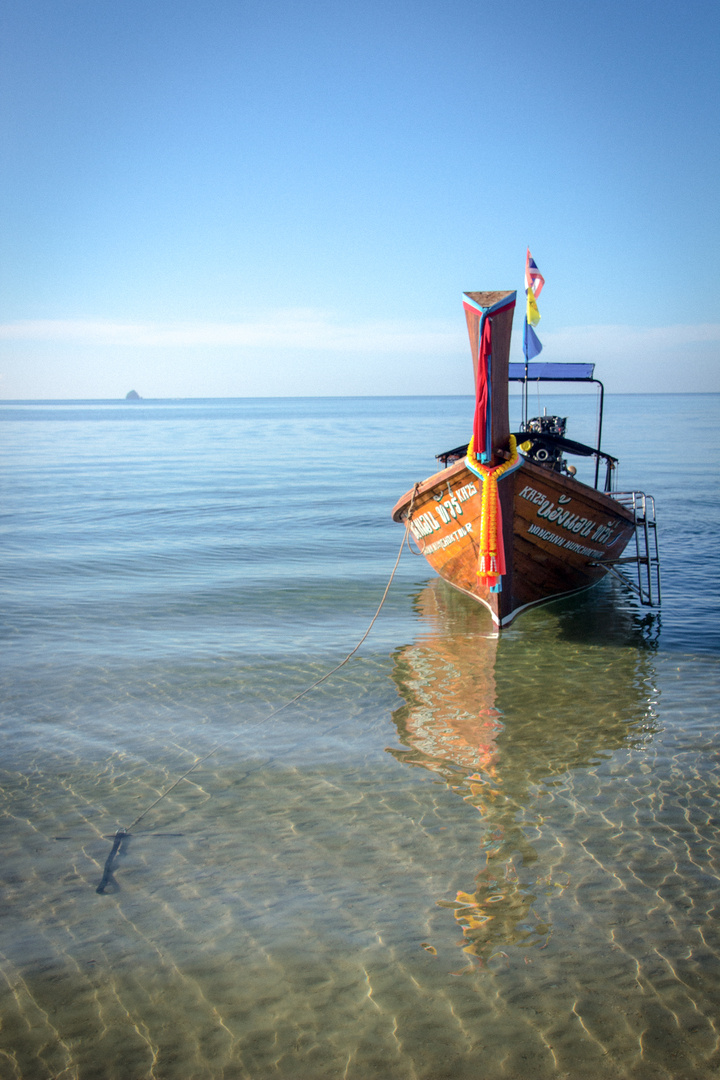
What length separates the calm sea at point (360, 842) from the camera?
344 cm

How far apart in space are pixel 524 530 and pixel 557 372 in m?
4.89

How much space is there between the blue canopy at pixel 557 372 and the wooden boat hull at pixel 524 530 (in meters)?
3.28

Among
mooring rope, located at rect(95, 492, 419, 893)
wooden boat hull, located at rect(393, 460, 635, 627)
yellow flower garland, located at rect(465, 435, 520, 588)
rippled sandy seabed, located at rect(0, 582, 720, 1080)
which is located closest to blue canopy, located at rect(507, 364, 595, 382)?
wooden boat hull, located at rect(393, 460, 635, 627)

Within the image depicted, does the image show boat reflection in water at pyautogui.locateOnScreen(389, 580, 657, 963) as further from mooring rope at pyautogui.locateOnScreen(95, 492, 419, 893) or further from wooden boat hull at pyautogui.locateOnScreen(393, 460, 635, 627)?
mooring rope at pyautogui.locateOnScreen(95, 492, 419, 893)

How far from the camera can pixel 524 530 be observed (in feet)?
31.3

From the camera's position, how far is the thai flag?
1148cm

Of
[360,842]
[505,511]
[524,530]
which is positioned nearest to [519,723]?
[360,842]

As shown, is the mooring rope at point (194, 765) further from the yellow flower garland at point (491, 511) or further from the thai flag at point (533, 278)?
the thai flag at point (533, 278)

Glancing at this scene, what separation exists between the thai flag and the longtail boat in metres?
0.06

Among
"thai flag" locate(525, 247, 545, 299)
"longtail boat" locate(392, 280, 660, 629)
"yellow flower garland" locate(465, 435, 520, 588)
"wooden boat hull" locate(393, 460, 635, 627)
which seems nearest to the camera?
"longtail boat" locate(392, 280, 660, 629)

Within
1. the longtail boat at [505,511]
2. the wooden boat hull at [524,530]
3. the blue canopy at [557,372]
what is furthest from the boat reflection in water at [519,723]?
the blue canopy at [557,372]

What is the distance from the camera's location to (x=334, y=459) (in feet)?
119

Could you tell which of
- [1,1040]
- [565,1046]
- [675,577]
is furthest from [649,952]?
[675,577]

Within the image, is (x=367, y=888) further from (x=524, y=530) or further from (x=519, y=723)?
(x=524, y=530)
